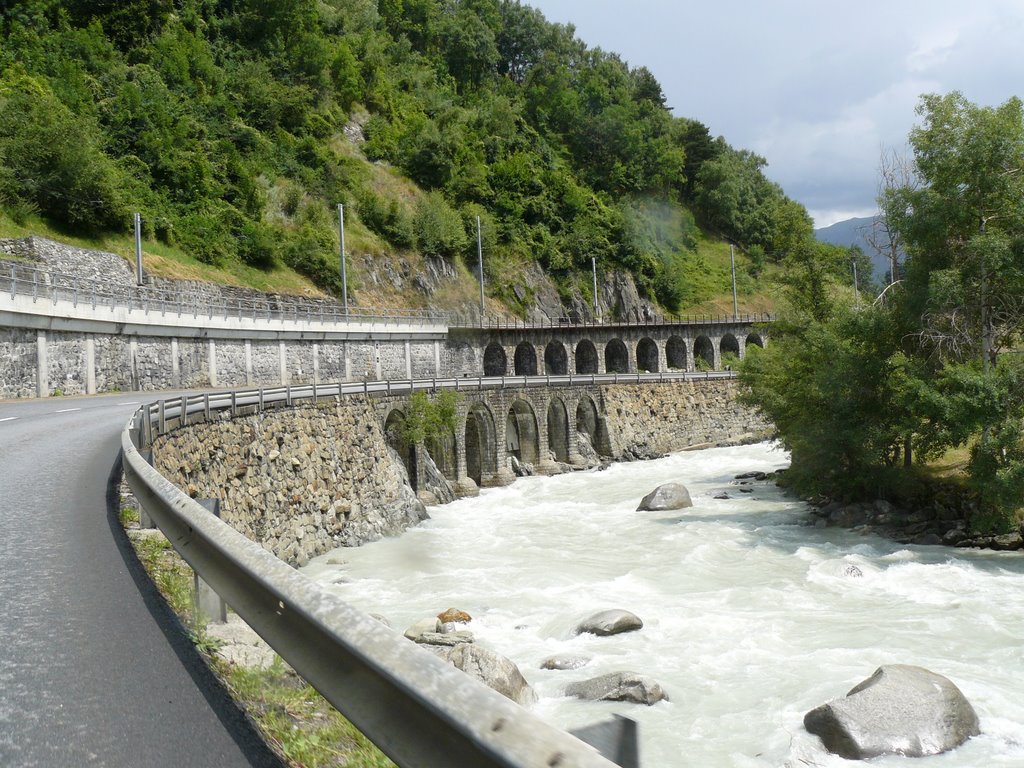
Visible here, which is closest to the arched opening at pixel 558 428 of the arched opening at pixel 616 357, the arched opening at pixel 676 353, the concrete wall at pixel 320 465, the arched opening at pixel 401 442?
the concrete wall at pixel 320 465

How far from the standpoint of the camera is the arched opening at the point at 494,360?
70188mm

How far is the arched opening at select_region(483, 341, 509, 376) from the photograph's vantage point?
7019 centimetres

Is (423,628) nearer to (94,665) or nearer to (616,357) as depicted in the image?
(94,665)

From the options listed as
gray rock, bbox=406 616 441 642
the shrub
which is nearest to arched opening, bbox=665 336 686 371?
the shrub

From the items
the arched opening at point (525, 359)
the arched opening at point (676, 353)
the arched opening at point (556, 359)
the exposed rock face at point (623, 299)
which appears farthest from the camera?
the exposed rock face at point (623, 299)

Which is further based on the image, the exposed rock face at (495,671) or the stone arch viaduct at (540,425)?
the stone arch viaduct at (540,425)

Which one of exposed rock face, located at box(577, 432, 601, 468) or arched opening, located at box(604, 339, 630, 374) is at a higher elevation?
arched opening, located at box(604, 339, 630, 374)

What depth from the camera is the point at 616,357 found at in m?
76.3

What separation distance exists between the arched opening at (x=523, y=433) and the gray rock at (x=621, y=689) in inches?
1265

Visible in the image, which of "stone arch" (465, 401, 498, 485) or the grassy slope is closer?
"stone arch" (465, 401, 498, 485)

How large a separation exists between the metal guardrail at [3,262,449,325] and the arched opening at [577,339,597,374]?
47.4ft

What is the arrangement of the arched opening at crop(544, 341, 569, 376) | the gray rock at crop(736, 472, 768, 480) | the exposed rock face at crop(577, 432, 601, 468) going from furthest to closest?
the arched opening at crop(544, 341, 569, 376)
the exposed rock face at crop(577, 432, 601, 468)
the gray rock at crop(736, 472, 768, 480)

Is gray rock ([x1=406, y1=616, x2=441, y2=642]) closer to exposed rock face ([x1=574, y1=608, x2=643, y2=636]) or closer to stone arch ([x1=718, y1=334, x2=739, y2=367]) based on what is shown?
exposed rock face ([x1=574, y1=608, x2=643, y2=636])

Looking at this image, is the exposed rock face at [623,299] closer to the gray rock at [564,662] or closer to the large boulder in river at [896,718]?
the gray rock at [564,662]
